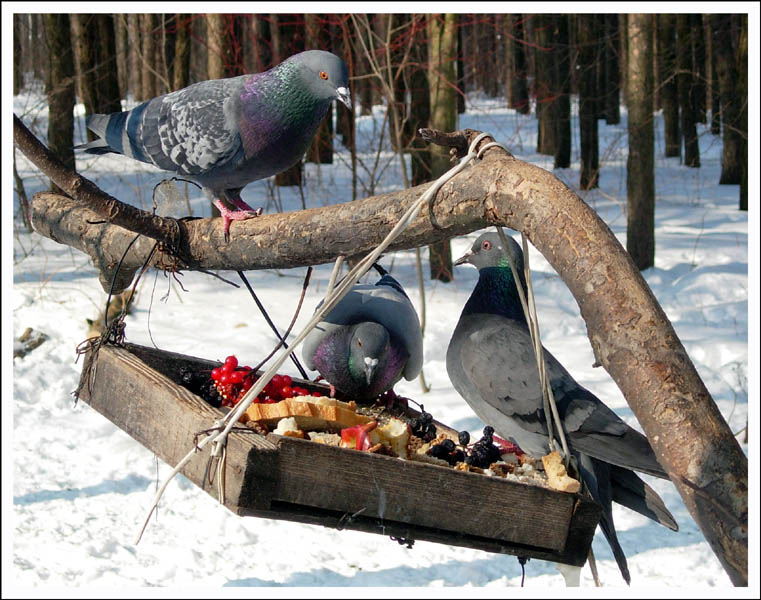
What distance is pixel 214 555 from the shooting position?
4.14m

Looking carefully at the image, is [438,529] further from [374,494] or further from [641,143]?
[641,143]

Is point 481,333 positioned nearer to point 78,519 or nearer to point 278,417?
point 278,417

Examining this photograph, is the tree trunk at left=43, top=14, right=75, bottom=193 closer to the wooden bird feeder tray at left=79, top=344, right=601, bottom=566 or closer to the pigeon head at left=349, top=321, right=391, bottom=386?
the pigeon head at left=349, top=321, right=391, bottom=386

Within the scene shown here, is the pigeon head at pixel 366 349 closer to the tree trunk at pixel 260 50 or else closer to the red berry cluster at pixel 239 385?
the red berry cluster at pixel 239 385

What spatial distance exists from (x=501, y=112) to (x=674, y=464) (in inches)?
702

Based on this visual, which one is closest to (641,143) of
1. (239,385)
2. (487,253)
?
(487,253)

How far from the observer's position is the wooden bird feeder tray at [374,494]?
1.69 m

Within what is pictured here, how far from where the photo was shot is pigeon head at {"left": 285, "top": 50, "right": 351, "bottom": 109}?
2.50 m

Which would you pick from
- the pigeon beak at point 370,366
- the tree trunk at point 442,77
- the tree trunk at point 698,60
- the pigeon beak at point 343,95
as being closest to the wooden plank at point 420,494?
the pigeon beak at point 370,366

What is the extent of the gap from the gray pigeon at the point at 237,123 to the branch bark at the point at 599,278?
1.64ft

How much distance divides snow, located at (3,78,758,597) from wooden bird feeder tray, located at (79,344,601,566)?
23.8 inches

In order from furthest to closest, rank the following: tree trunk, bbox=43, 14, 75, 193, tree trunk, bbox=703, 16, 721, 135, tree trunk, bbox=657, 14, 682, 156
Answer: tree trunk, bbox=703, 16, 721, 135, tree trunk, bbox=657, 14, 682, 156, tree trunk, bbox=43, 14, 75, 193

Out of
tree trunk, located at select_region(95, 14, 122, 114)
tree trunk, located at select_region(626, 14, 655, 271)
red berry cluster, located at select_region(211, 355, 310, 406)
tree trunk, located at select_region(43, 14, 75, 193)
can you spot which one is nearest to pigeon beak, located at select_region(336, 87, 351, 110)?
red berry cluster, located at select_region(211, 355, 310, 406)

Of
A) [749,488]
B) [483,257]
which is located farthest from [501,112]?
[749,488]
